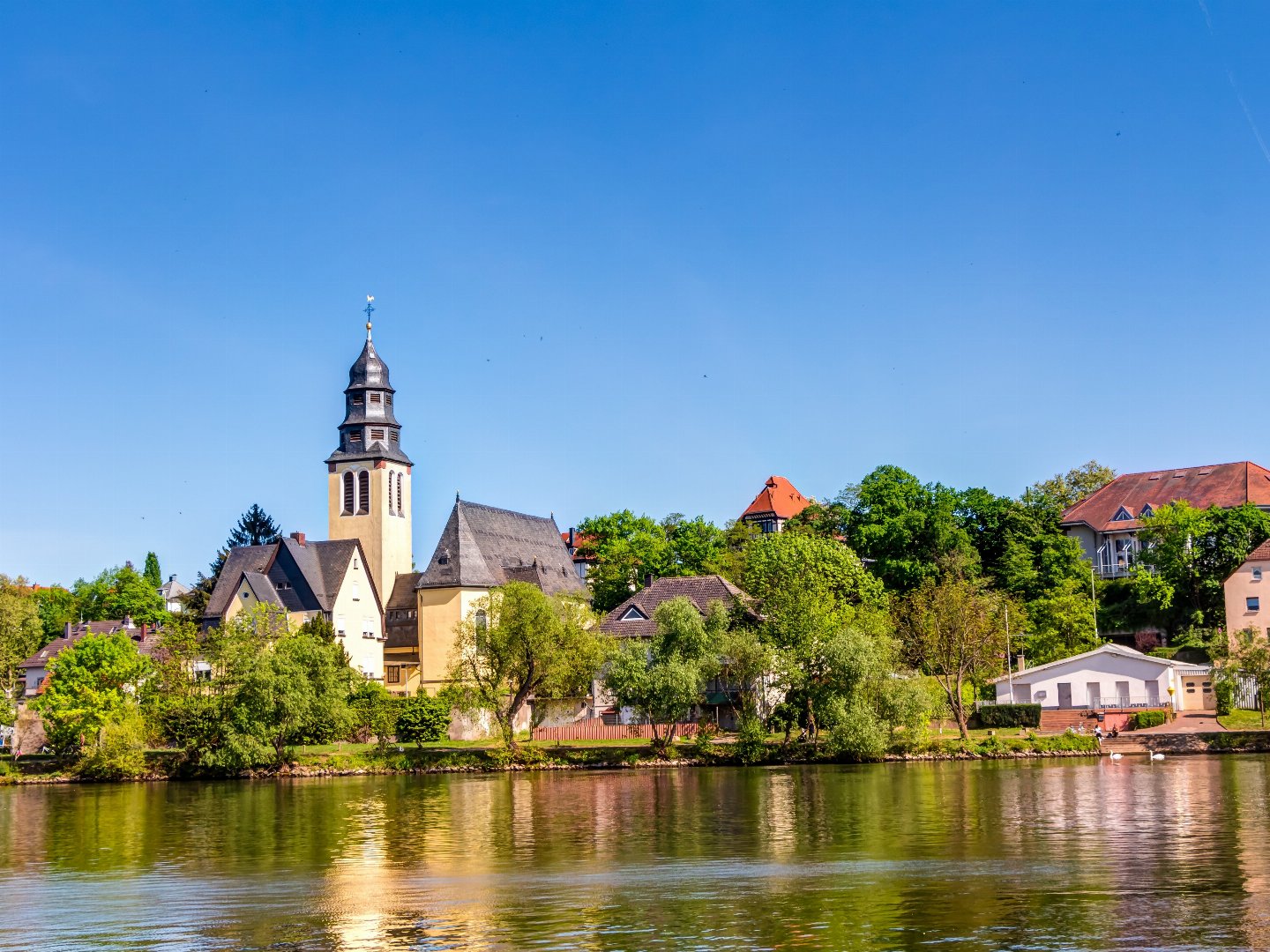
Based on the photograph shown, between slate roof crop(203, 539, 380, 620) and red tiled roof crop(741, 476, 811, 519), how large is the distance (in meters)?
71.4

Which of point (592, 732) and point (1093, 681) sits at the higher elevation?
point (1093, 681)

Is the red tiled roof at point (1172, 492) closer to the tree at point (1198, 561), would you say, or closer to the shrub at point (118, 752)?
the tree at point (1198, 561)

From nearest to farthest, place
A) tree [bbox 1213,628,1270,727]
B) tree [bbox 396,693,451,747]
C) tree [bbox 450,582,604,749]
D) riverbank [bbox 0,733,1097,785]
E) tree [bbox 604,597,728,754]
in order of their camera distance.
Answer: riverbank [bbox 0,733,1097,785] → tree [bbox 604,597,728,754] → tree [bbox 1213,628,1270,727] → tree [bbox 450,582,604,749] → tree [bbox 396,693,451,747]

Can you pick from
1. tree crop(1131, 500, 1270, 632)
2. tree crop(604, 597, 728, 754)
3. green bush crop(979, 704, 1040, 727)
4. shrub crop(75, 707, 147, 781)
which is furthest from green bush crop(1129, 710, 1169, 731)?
shrub crop(75, 707, 147, 781)

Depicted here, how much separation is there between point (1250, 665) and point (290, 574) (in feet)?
197

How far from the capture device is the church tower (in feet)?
318

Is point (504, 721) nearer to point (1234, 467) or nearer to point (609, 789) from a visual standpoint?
point (609, 789)

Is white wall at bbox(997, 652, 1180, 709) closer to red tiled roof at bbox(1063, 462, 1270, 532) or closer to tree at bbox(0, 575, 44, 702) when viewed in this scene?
red tiled roof at bbox(1063, 462, 1270, 532)

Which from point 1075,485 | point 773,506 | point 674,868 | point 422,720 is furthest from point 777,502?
point 674,868

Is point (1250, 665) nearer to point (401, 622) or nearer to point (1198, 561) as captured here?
point (1198, 561)

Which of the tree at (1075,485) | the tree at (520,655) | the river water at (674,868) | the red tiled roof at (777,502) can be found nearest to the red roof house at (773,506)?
the red tiled roof at (777,502)

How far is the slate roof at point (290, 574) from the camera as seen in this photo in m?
90.8

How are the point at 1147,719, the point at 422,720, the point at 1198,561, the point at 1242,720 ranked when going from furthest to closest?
the point at 1198,561 < the point at 422,720 < the point at 1147,719 < the point at 1242,720

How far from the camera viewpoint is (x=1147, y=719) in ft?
233
